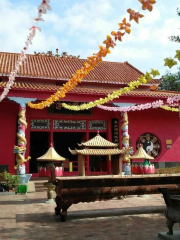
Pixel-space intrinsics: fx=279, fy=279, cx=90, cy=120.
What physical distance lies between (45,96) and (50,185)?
5.46 meters

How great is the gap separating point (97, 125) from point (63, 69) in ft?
17.2

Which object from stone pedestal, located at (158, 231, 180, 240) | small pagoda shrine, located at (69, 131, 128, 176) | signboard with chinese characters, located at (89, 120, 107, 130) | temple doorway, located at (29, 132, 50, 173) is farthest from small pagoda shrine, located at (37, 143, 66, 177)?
temple doorway, located at (29, 132, 50, 173)

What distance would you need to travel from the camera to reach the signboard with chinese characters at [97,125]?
1634 cm

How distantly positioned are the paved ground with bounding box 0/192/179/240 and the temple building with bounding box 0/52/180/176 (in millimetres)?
5970

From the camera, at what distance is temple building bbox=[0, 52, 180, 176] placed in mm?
14523

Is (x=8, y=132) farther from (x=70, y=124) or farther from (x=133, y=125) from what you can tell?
(x=133, y=125)

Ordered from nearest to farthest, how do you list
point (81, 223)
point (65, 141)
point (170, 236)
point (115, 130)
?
1. point (170, 236)
2. point (81, 223)
3. point (115, 130)
4. point (65, 141)

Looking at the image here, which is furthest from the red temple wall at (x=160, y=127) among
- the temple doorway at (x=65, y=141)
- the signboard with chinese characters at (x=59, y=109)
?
the temple doorway at (x=65, y=141)

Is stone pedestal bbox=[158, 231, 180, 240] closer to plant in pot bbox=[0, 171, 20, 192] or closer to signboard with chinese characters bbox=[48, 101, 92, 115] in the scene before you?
plant in pot bbox=[0, 171, 20, 192]

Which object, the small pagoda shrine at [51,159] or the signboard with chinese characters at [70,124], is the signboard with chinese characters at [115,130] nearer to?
the signboard with chinese characters at [70,124]

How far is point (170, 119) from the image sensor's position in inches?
679

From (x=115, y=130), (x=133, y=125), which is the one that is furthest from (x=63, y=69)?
(x=133, y=125)

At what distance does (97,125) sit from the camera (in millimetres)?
16406

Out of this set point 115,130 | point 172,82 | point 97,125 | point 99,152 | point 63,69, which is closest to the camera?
point 99,152
